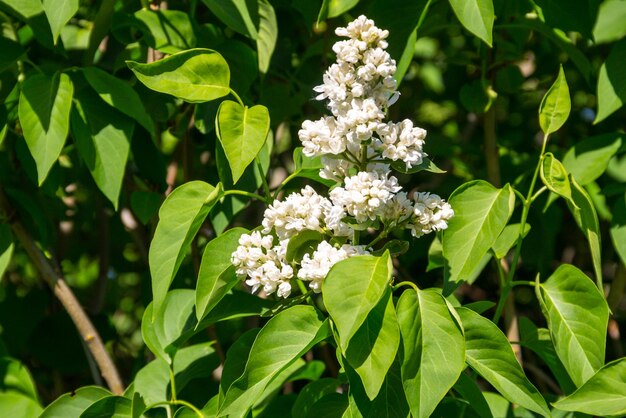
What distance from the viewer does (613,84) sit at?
1.59 m

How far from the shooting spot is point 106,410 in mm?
1413

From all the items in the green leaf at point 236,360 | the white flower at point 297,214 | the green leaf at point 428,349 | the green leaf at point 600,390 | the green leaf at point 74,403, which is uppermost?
the white flower at point 297,214

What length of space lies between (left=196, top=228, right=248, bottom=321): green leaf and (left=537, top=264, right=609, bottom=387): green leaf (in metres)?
0.47

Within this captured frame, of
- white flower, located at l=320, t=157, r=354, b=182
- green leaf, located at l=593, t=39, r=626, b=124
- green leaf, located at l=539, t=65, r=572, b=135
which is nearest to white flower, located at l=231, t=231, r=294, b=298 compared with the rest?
white flower, located at l=320, t=157, r=354, b=182

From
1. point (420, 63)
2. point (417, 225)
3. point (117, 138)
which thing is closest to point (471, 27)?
point (417, 225)

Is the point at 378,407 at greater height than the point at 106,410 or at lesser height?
greater

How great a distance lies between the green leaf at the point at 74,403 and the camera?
1.51 metres

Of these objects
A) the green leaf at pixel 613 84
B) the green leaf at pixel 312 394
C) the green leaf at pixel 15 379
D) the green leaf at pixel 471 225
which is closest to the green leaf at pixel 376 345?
the green leaf at pixel 471 225

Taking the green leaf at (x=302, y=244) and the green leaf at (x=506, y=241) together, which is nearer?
the green leaf at (x=302, y=244)

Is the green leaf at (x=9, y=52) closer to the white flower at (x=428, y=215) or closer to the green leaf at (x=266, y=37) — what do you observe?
the green leaf at (x=266, y=37)

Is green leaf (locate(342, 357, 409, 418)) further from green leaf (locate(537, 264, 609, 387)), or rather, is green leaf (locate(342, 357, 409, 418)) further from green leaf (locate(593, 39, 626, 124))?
green leaf (locate(593, 39, 626, 124))

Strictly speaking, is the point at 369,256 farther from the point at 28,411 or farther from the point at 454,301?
the point at 28,411

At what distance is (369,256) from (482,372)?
0.25m

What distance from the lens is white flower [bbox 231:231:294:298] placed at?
1.14 meters
